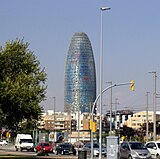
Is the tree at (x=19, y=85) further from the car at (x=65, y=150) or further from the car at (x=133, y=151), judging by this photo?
A: the car at (x=65, y=150)

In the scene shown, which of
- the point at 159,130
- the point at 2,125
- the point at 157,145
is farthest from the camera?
the point at 159,130

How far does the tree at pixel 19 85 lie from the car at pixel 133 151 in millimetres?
8003

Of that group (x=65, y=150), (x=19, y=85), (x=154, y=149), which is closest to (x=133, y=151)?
(x=154, y=149)

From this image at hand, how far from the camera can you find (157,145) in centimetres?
Result: 4666

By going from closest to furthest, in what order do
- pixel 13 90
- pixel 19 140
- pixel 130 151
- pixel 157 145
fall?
pixel 13 90 → pixel 130 151 → pixel 157 145 → pixel 19 140

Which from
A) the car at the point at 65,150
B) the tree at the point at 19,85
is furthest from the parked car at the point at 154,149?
the car at the point at 65,150

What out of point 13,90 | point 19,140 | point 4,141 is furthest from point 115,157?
point 4,141

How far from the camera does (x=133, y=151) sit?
138ft

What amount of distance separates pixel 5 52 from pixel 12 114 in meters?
4.57

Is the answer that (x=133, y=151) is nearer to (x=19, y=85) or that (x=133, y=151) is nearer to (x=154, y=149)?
(x=154, y=149)

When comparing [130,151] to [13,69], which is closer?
[13,69]

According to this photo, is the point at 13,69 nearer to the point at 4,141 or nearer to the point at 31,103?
the point at 31,103

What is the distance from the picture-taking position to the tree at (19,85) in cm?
3744

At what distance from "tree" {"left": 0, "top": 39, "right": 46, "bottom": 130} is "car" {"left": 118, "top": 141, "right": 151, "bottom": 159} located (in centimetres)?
800
